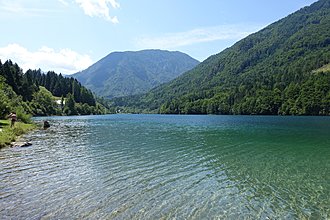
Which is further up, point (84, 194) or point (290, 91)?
point (290, 91)

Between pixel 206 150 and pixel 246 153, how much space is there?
4941 millimetres

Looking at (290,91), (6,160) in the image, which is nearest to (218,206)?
(6,160)

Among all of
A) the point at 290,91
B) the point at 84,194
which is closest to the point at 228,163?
the point at 84,194

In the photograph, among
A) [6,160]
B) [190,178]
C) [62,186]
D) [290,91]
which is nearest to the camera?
[62,186]

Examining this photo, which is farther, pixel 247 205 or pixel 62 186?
pixel 62 186

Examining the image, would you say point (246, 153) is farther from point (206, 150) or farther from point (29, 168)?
point (29, 168)

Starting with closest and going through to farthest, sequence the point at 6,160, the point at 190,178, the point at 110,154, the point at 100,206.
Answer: the point at 100,206 → the point at 190,178 → the point at 6,160 → the point at 110,154

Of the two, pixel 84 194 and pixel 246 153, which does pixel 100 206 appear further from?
pixel 246 153

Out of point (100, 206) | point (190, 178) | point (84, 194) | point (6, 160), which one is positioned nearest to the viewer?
point (100, 206)

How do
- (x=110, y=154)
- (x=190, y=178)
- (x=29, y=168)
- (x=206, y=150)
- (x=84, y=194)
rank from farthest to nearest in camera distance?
1. (x=206, y=150)
2. (x=110, y=154)
3. (x=29, y=168)
4. (x=190, y=178)
5. (x=84, y=194)

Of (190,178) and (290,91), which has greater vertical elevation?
(290,91)

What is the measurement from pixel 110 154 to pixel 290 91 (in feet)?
586

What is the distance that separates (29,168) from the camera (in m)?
24.3

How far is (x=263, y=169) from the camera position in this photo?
82.7 ft
